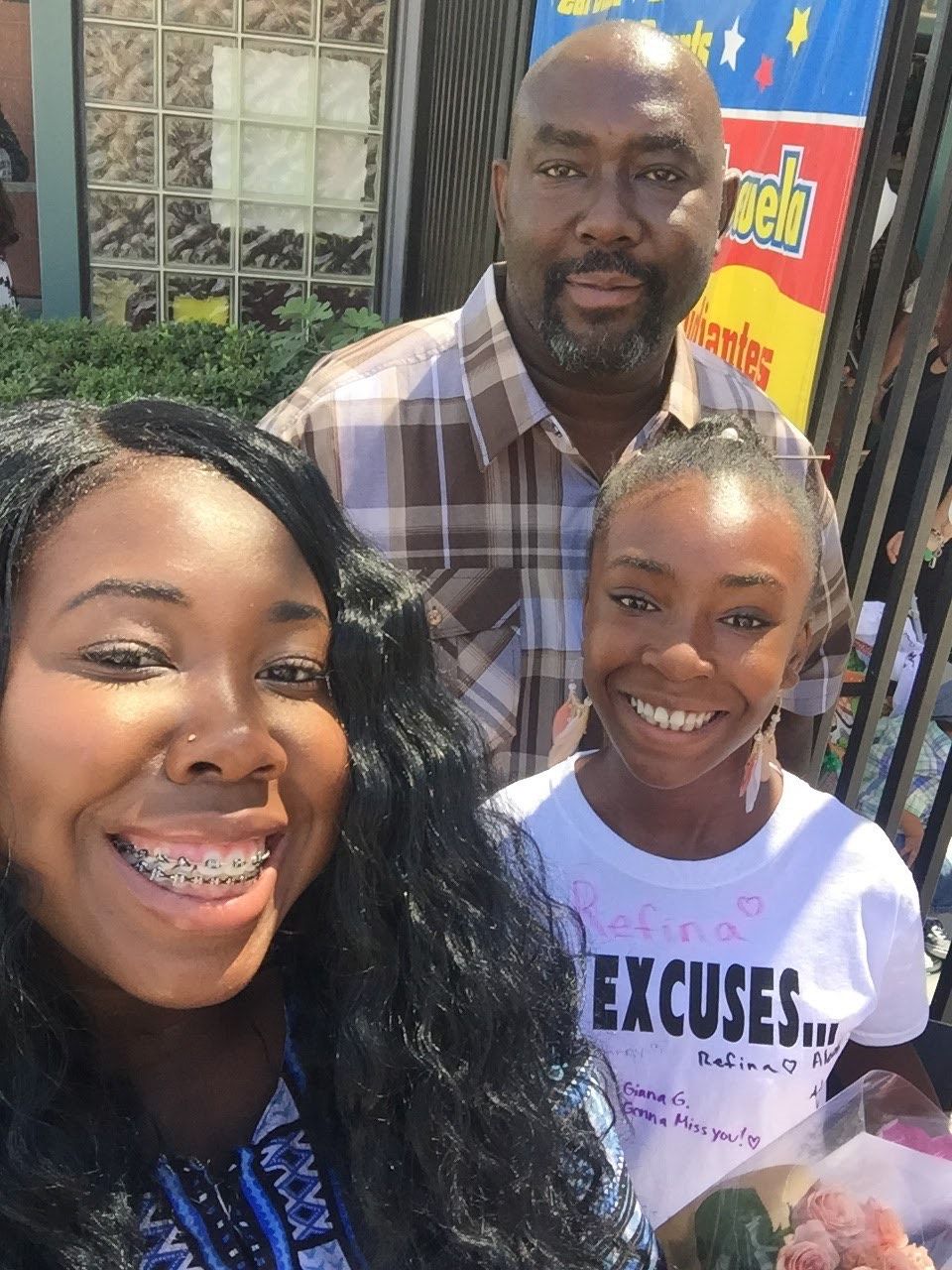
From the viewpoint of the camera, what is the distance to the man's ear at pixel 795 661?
1695 millimetres

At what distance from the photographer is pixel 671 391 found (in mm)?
2219

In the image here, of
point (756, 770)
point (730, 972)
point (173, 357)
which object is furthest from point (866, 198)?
point (173, 357)

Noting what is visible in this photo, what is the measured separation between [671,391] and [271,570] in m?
1.37

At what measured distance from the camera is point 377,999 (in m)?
1.18

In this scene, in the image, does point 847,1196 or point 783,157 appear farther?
point 783,157

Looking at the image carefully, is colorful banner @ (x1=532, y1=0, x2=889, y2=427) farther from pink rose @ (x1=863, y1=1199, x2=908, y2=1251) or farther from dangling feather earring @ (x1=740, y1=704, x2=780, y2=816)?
pink rose @ (x1=863, y1=1199, x2=908, y2=1251)

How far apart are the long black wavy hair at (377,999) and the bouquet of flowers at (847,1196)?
149mm

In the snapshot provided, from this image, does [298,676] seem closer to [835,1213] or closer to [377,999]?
[377,999]

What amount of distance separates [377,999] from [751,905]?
63 centimetres

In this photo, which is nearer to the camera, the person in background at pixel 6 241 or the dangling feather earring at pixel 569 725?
the dangling feather earring at pixel 569 725

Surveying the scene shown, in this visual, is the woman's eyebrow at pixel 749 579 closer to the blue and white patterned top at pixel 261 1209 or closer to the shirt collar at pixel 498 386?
the shirt collar at pixel 498 386

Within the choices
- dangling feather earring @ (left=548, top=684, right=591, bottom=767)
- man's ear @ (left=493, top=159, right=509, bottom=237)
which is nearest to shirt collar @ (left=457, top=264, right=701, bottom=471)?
man's ear @ (left=493, top=159, right=509, bottom=237)

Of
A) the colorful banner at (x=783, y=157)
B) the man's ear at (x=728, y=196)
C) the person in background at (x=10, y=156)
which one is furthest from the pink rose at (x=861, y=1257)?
the person in background at (x=10, y=156)

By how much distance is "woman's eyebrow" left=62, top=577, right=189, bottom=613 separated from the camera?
99 centimetres
